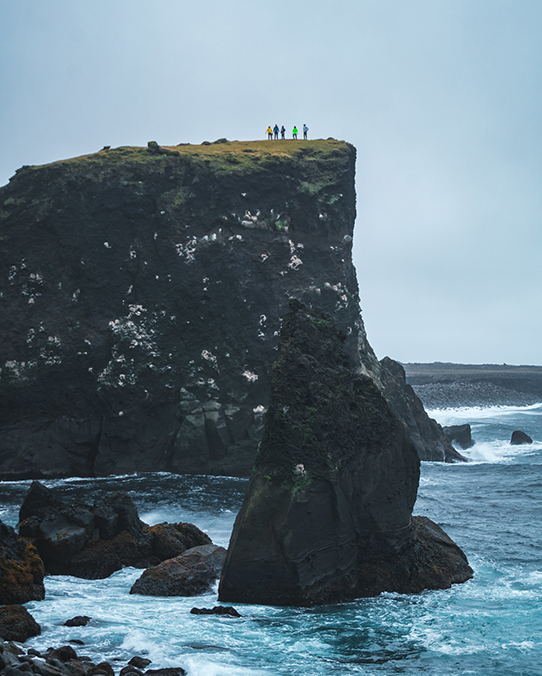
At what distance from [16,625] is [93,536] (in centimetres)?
741

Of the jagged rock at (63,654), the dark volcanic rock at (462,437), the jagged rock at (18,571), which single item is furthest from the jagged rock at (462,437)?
the jagged rock at (63,654)

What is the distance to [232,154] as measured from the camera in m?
→ 50.5

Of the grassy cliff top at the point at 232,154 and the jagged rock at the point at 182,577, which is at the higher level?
the grassy cliff top at the point at 232,154

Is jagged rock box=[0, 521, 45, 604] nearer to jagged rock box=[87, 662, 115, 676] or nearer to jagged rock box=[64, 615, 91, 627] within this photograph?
jagged rock box=[64, 615, 91, 627]

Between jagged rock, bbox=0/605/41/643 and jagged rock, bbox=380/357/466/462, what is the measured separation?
40.4 metres

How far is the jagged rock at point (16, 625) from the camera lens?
11695mm

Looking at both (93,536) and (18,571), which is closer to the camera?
(18,571)

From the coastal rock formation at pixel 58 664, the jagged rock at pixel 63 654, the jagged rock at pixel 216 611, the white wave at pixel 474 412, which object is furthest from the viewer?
the white wave at pixel 474 412

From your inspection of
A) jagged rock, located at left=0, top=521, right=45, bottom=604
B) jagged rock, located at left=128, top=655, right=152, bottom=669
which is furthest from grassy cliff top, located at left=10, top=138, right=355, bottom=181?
jagged rock, located at left=128, top=655, right=152, bottom=669

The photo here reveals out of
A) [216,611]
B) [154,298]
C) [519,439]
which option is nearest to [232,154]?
[154,298]

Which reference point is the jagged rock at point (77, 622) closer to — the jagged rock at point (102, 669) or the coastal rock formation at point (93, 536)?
the jagged rock at point (102, 669)

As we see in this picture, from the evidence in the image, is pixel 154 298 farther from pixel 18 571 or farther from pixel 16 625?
pixel 16 625

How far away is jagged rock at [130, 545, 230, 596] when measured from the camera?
1683 centimetres

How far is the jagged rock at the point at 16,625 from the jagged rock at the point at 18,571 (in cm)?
210
